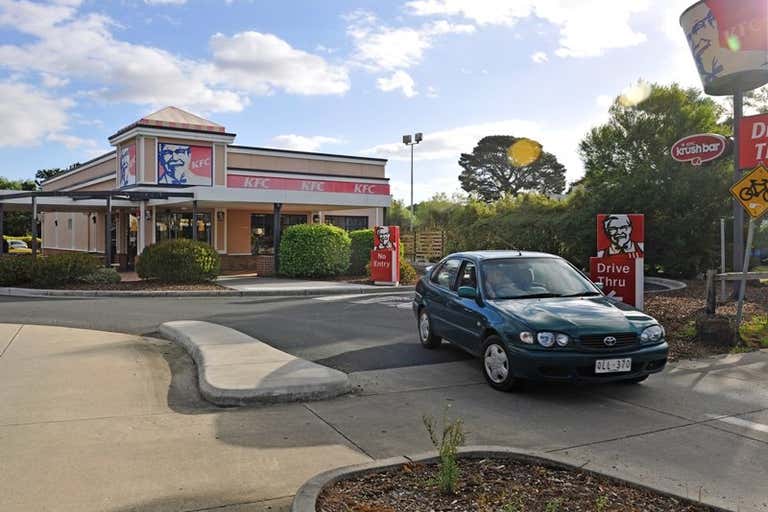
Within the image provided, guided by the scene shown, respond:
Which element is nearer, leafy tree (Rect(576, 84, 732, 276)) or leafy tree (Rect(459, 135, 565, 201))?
leafy tree (Rect(576, 84, 732, 276))

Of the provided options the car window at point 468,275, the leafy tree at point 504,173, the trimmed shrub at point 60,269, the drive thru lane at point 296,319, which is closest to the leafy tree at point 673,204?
the drive thru lane at point 296,319

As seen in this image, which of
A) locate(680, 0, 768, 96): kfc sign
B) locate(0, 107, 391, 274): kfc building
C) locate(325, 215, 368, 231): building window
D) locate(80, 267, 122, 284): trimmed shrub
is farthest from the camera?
locate(325, 215, 368, 231): building window

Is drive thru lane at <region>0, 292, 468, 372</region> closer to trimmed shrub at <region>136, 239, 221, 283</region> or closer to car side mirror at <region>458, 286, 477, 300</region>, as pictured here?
car side mirror at <region>458, 286, 477, 300</region>

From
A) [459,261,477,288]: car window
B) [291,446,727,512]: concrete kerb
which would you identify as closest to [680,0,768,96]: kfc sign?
[459,261,477,288]: car window

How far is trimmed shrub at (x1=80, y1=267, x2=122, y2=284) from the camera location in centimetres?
1854

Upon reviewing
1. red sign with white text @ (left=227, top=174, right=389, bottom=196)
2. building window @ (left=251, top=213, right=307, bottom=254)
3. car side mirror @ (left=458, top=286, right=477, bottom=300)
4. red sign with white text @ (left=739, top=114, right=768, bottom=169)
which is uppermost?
red sign with white text @ (left=227, top=174, right=389, bottom=196)

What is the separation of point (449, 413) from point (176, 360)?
13.6ft

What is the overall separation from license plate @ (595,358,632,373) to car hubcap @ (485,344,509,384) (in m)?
0.90

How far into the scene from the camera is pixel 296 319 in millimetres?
11930

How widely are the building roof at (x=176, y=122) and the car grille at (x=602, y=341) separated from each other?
2417 cm

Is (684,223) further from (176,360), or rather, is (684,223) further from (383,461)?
(383,461)

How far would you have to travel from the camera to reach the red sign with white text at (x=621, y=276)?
10219mm

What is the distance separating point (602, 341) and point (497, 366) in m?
1.11

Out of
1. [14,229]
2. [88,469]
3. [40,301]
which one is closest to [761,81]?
[88,469]
